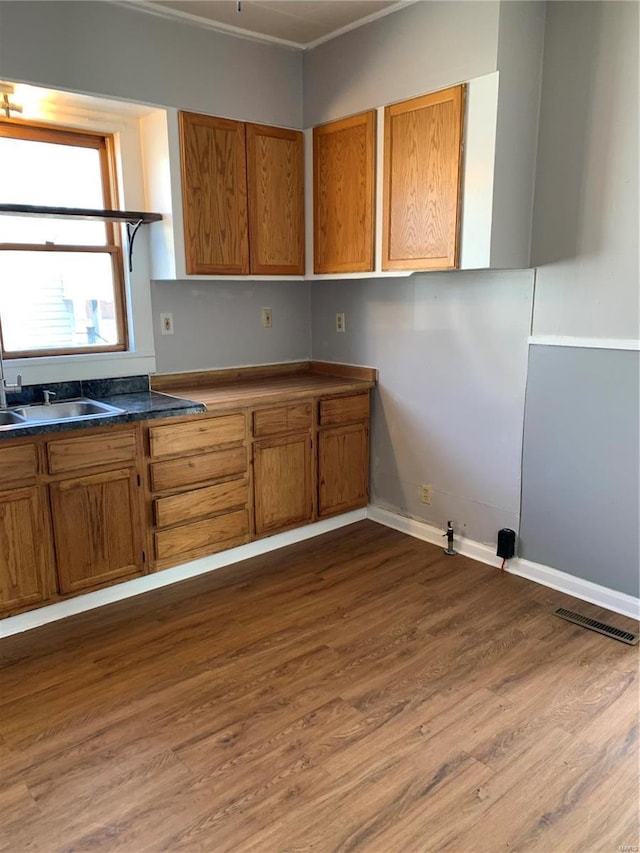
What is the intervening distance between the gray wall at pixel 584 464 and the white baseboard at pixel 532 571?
0.04 metres

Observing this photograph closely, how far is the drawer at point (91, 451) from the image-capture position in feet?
8.38

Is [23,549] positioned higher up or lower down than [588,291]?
lower down

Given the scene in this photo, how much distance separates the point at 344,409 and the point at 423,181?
A: 1.30 m

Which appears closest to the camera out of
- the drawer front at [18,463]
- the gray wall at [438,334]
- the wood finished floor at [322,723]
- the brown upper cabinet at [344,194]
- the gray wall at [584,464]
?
the wood finished floor at [322,723]

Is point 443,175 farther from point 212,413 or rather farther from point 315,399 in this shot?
point 212,413

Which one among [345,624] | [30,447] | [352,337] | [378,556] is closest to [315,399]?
[352,337]

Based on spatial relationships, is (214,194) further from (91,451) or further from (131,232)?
(91,451)

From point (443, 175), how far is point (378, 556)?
1941 millimetres

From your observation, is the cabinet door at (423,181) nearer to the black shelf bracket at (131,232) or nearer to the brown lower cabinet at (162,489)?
the brown lower cabinet at (162,489)

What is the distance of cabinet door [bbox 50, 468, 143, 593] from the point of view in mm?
2625

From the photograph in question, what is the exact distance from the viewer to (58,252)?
9.96ft

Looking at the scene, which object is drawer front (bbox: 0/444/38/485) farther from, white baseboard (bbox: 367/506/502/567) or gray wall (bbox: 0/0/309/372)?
white baseboard (bbox: 367/506/502/567)

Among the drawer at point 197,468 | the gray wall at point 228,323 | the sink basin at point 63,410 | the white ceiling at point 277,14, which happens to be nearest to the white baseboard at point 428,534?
the drawer at point 197,468

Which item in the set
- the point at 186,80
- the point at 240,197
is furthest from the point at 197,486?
the point at 186,80
